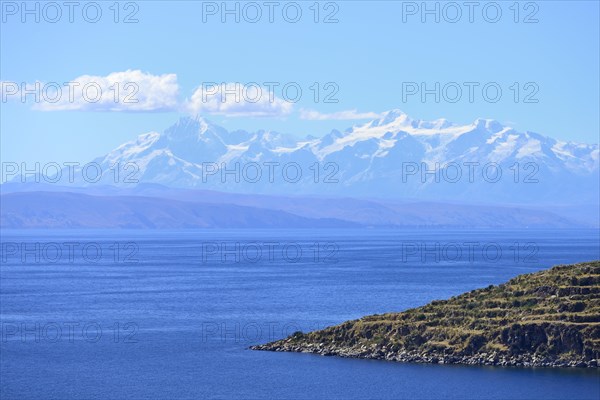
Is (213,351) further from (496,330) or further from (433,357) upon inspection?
(496,330)

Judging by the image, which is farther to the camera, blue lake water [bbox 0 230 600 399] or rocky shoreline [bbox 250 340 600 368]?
rocky shoreline [bbox 250 340 600 368]

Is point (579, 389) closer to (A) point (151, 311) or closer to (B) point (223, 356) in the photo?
(B) point (223, 356)

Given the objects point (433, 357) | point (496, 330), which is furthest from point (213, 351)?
point (496, 330)

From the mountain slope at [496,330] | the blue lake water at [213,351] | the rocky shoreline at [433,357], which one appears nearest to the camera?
the blue lake water at [213,351]

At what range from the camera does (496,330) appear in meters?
90.2

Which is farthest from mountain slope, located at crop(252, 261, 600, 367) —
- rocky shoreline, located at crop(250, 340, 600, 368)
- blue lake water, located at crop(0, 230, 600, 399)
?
blue lake water, located at crop(0, 230, 600, 399)

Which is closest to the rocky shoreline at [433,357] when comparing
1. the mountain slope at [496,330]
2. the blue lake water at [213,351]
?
the mountain slope at [496,330]

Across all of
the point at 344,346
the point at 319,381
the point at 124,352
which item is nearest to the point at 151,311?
the point at 124,352

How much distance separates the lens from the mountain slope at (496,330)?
87062mm

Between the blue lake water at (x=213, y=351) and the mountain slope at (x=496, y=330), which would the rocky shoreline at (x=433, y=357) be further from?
the blue lake water at (x=213, y=351)

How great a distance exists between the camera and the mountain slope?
87.1 meters

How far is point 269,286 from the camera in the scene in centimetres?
17900

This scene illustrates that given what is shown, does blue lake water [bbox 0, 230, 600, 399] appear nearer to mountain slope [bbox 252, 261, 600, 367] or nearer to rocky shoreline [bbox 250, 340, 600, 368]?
rocky shoreline [bbox 250, 340, 600, 368]

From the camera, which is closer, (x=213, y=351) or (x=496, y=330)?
(x=496, y=330)
